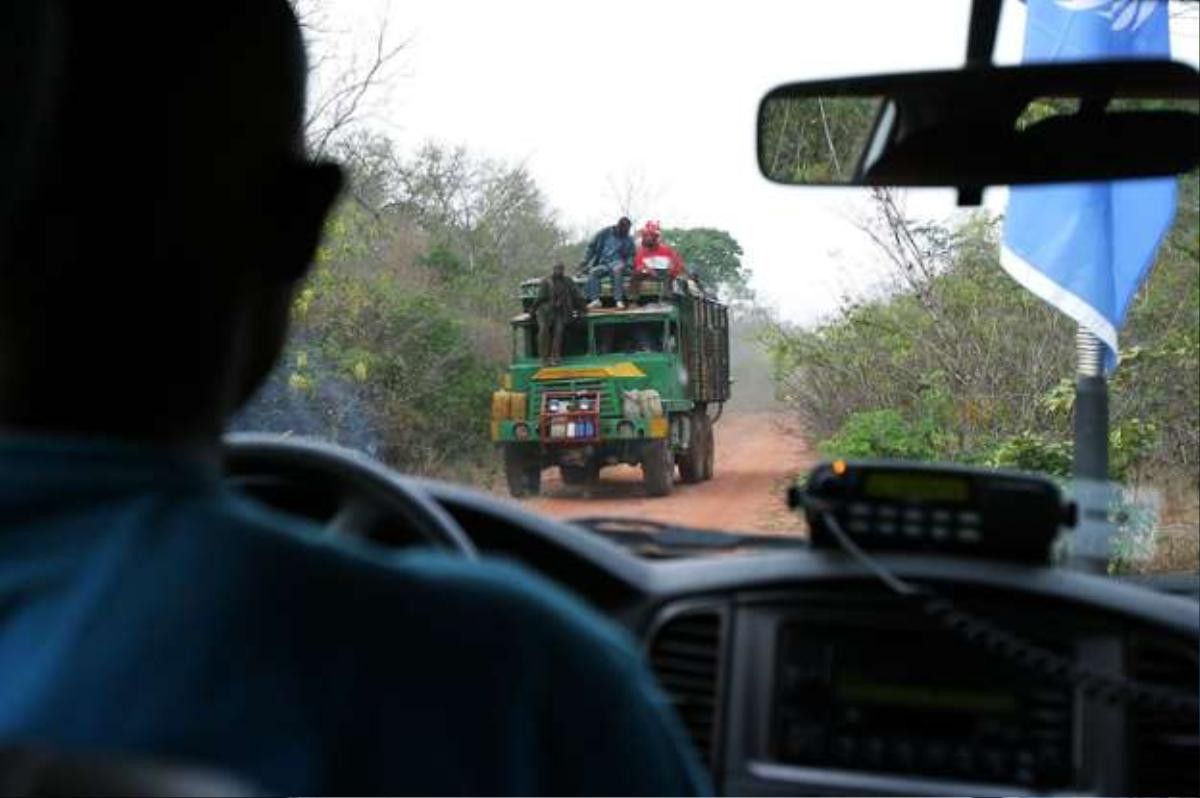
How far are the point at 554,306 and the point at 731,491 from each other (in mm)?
942

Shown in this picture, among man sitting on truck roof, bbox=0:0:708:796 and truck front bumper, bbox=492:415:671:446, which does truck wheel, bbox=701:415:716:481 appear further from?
man sitting on truck roof, bbox=0:0:708:796

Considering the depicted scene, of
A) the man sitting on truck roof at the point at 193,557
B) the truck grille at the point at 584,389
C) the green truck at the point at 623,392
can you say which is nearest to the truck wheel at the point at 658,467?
the green truck at the point at 623,392

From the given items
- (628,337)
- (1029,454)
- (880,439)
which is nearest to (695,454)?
(628,337)

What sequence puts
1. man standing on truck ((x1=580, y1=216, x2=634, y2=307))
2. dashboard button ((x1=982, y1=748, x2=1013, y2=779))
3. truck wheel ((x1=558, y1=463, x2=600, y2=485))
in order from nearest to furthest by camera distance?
1. dashboard button ((x1=982, y1=748, x2=1013, y2=779))
2. man standing on truck ((x1=580, y1=216, x2=634, y2=307))
3. truck wheel ((x1=558, y1=463, x2=600, y2=485))

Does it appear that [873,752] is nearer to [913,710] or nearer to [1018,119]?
[913,710]

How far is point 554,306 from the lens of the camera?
4.11 meters

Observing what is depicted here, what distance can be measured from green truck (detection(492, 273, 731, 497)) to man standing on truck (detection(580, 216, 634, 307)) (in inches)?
6.0

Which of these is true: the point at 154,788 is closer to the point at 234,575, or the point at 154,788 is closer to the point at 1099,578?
the point at 234,575

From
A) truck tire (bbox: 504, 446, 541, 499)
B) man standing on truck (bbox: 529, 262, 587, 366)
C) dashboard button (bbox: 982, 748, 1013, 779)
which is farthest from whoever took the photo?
man standing on truck (bbox: 529, 262, 587, 366)

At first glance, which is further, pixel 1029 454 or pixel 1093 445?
pixel 1029 454

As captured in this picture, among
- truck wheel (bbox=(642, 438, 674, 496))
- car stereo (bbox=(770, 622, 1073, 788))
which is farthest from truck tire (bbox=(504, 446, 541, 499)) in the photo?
car stereo (bbox=(770, 622, 1073, 788))

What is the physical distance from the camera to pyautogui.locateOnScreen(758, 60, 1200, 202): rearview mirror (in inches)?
94.5

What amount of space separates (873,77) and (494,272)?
1.35 meters

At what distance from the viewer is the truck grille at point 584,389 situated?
459cm
